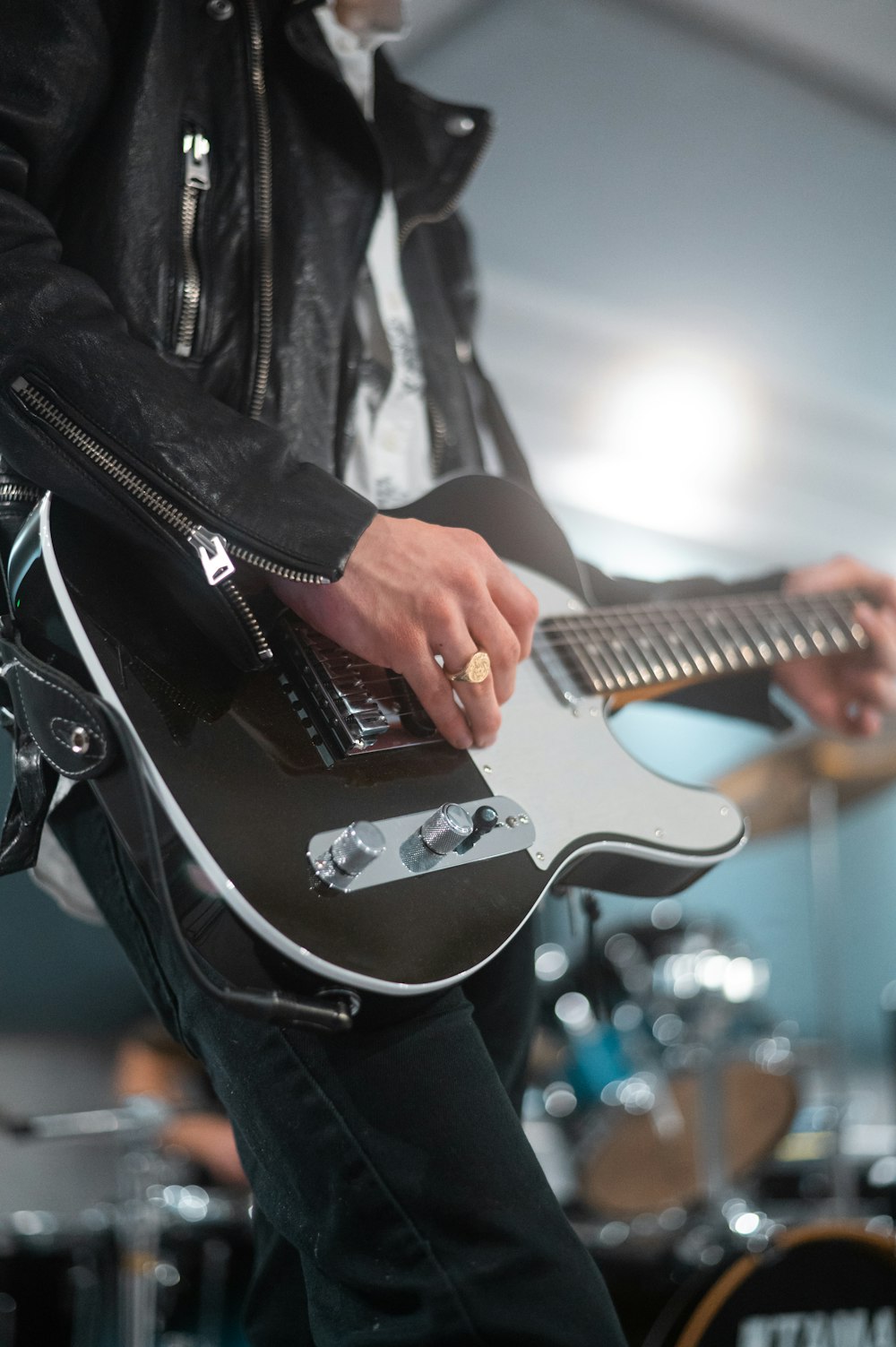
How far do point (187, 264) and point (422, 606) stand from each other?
15.7 inches

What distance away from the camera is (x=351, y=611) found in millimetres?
773

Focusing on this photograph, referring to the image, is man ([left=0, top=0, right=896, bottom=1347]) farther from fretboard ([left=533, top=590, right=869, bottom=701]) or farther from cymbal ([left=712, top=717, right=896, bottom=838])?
cymbal ([left=712, top=717, right=896, bottom=838])

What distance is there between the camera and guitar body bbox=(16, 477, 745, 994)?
688mm

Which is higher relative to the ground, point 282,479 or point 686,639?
point 282,479

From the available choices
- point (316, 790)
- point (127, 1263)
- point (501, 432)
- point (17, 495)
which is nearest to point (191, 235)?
point (17, 495)

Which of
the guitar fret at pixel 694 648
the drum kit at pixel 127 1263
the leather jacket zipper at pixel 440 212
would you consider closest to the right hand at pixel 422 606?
the guitar fret at pixel 694 648

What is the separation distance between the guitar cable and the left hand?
0.95 m

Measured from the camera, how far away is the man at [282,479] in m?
0.67

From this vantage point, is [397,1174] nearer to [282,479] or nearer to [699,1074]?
[282,479]

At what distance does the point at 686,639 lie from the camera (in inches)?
48.0

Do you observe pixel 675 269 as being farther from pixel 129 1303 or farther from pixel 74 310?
pixel 129 1303

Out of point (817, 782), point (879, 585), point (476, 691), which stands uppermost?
point (476, 691)

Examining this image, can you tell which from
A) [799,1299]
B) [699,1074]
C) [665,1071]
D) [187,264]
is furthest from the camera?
[665,1071]

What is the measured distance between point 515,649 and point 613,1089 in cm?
255
